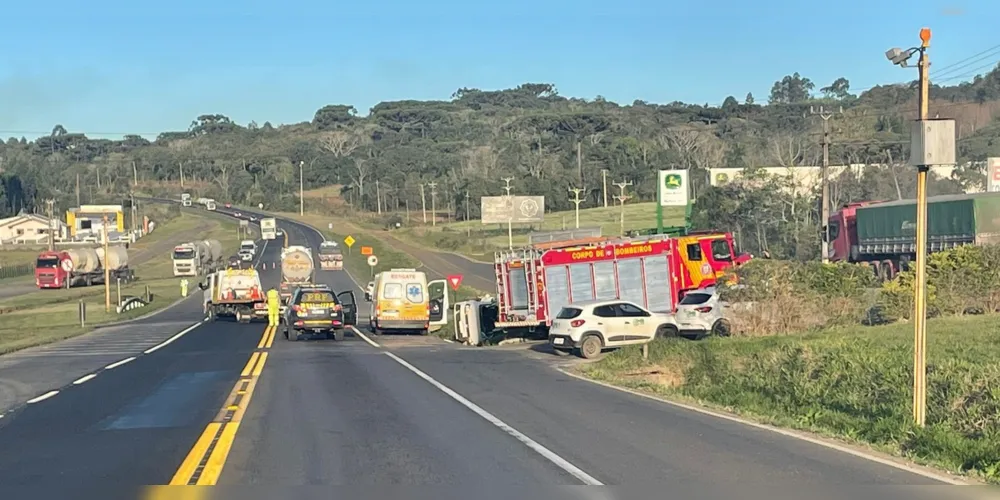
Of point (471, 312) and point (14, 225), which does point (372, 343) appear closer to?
point (471, 312)

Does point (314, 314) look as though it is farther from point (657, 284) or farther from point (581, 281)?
point (657, 284)

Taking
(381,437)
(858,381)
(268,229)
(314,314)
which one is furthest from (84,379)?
(268,229)

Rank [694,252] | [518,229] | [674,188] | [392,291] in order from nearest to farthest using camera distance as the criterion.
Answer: [694,252] < [392,291] < [674,188] < [518,229]

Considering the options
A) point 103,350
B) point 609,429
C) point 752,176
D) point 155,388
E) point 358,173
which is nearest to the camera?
point 609,429

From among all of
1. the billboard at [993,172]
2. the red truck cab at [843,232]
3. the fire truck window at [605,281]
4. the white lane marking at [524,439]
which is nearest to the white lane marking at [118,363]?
the white lane marking at [524,439]

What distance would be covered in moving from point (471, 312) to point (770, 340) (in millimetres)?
13718

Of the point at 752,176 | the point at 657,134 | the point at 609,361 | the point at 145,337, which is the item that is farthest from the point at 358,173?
the point at 609,361

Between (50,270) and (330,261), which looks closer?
(50,270)

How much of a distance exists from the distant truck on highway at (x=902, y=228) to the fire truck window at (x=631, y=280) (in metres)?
14.0

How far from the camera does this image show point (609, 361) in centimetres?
2544

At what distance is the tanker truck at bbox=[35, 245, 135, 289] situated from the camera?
79438 millimetres

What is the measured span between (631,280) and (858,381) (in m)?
16.1

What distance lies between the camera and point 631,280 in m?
33.6

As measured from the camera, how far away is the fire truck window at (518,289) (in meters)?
34.7
